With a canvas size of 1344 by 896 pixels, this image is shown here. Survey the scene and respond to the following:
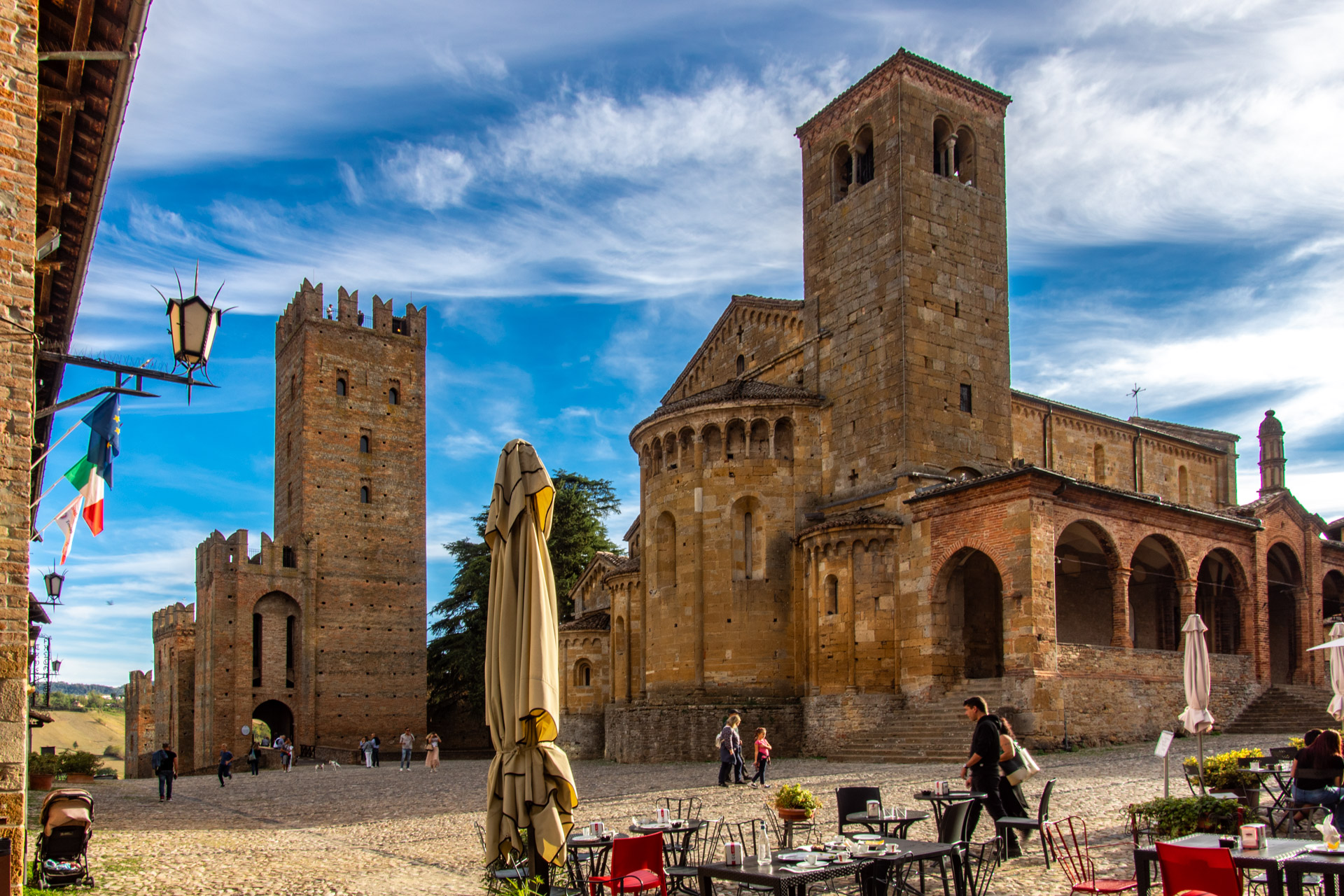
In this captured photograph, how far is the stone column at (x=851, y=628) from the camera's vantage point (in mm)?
27109

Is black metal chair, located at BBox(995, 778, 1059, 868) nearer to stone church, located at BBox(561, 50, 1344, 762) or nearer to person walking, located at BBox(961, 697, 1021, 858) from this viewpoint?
person walking, located at BBox(961, 697, 1021, 858)

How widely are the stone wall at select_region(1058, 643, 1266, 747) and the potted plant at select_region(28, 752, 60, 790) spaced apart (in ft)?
73.7

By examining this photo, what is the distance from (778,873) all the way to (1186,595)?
74.5ft

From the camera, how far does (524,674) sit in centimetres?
869

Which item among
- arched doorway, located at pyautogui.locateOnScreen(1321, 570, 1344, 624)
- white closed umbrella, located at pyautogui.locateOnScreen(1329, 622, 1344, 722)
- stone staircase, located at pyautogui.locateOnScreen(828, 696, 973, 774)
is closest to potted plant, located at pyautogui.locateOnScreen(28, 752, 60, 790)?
stone staircase, located at pyautogui.locateOnScreen(828, 696, 973, 774)

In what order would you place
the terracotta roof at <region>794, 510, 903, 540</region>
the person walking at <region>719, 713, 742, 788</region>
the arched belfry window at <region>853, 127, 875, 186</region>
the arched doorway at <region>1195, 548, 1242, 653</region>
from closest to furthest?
the person walking at <region>719, 713, 742, 788</region>, the terracotta roof at <region>794, 510, 903, 540</region>, the arched doorway at <region>1195, 548, 1242, 653</region>, the arched belfry window at <region>853, 127, 875, 186</region>

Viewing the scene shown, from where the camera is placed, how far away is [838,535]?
27797 millimetres

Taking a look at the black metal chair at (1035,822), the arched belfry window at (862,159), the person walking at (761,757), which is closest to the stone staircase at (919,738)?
the person walking at (761,757)

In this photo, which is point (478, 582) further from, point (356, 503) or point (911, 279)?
point (911, 279)

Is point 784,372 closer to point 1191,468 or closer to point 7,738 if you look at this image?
point 1191,468

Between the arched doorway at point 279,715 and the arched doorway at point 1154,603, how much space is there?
3457cm

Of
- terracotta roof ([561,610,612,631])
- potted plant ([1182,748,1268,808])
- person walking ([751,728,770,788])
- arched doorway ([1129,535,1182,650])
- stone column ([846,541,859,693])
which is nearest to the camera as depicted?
potted plant ([1182,748,1268,808])

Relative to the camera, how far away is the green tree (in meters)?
49.8

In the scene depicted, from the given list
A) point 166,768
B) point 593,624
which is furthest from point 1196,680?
point 593,624
